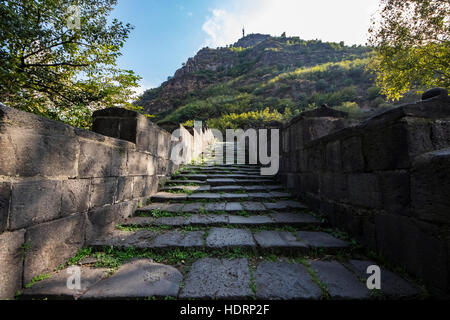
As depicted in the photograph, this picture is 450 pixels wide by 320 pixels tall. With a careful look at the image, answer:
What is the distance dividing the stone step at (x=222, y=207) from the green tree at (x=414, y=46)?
28.1 ft

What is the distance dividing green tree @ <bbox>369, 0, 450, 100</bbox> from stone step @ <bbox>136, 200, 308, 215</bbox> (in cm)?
858

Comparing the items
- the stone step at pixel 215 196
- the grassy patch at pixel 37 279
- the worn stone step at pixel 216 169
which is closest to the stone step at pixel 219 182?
the stone step at pixel 215 196

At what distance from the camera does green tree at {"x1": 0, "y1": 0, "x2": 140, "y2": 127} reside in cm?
425

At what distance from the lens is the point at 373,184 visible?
5.83 feet

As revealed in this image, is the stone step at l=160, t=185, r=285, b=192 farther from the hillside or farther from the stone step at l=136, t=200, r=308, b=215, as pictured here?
the hillside

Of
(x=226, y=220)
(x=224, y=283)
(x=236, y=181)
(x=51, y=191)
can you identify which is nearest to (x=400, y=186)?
(x=224, y=283)

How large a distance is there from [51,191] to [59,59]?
579 centimetres

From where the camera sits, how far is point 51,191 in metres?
1.47

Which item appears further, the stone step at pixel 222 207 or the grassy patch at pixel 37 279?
the stone step at pixel 222 207

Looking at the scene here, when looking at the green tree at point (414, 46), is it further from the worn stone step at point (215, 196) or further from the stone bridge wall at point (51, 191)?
the stone bridge wall at point (51, 191)

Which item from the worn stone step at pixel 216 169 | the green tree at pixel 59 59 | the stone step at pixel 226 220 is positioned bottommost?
the stone step at pixel 226 220

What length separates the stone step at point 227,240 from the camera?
1.83 m
